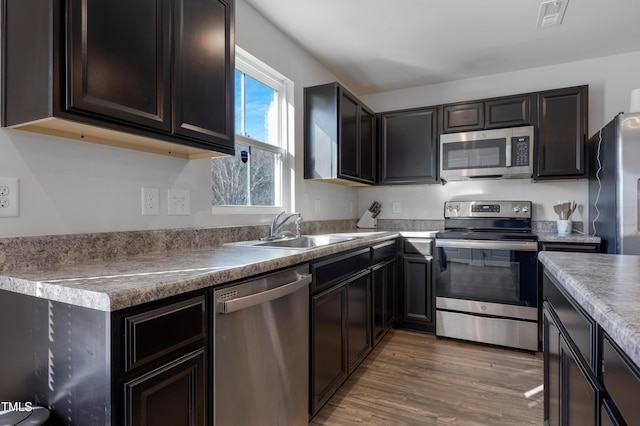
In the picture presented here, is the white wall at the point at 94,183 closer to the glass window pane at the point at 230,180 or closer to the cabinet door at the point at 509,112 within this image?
the glass window pane at the point at 230,180

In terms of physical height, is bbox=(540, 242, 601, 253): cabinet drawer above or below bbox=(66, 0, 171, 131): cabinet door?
below

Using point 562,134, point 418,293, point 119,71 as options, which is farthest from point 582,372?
point 562,134

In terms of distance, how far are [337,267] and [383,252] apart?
916 mm

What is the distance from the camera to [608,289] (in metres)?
0.84

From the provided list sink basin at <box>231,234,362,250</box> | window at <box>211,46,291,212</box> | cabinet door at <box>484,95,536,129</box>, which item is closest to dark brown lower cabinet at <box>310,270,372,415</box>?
sink basin at <box>231,234,362,250</box>

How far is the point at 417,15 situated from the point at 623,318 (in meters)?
2.31

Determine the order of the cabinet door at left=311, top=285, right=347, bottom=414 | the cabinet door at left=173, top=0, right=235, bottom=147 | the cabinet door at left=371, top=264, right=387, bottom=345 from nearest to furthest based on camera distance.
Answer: the cabinet door at left=173, top=0, right=235, bottom=147 < the cabinet door at left=311, top=285, right=347, bottom=414 < the cabinet door at left=371, top=264, right=387, bottom=345

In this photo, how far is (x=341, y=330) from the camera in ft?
6.55

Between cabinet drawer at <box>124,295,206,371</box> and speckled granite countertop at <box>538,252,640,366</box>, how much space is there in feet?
3.29

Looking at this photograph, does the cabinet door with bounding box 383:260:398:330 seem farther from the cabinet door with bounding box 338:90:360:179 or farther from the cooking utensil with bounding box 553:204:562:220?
the cooking utensil with bounding box 553:204:562:220

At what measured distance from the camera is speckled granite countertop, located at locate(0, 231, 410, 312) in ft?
2.73

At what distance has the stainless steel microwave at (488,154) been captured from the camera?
2907mm

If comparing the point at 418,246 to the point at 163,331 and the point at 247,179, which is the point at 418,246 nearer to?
the point at 247,179

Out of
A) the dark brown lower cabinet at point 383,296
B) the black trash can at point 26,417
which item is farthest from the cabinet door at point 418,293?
the black trash can at point 26,417
